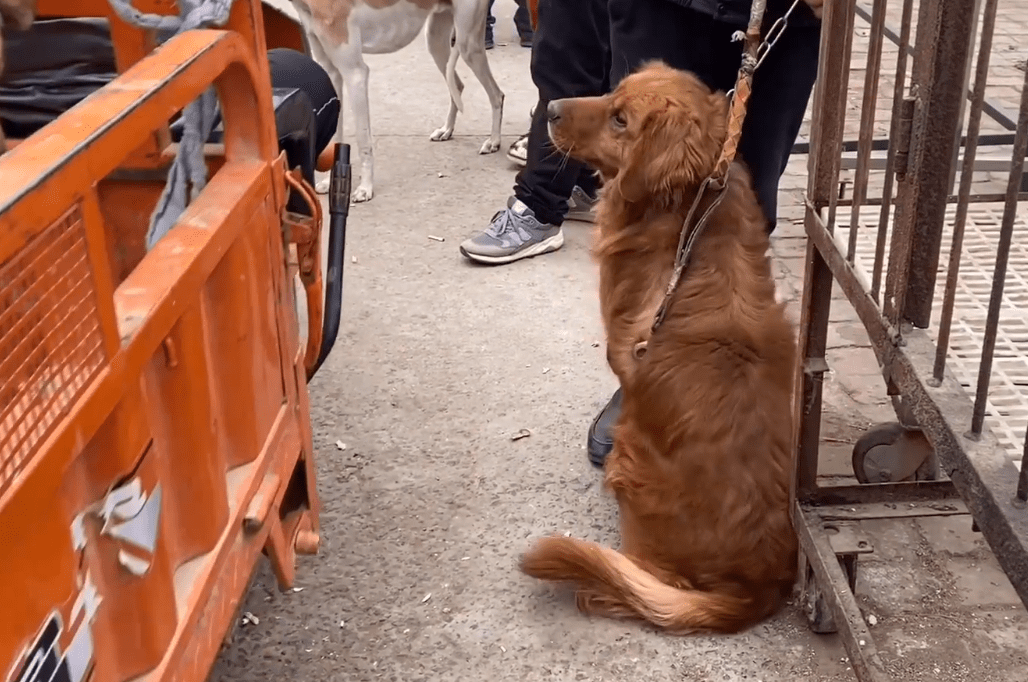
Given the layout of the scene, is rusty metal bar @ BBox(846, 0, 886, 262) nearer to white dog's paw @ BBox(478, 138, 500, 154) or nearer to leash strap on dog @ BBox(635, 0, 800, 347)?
leash strap on dog @ BBox(635, 0, 800, 347)

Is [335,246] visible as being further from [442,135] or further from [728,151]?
[442,135]

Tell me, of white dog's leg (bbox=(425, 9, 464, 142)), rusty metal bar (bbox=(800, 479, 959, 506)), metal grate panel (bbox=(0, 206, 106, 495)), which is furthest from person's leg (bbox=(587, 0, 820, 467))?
white dog's leg (bbox=(425, 9, 464, 142))

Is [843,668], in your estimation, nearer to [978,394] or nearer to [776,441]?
[776,441]

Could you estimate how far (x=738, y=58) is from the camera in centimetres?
264

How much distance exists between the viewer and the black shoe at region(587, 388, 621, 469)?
9.05 feet

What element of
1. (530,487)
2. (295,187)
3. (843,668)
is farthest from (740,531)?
(295,187)

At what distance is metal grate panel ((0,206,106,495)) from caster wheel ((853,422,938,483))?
1938 millimetres

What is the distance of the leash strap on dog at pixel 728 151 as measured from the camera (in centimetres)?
213

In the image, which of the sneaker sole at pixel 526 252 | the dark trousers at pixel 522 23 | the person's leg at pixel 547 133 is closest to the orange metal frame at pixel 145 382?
the person's leg at pixel 547 133

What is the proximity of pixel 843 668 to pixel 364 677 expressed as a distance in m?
1.01

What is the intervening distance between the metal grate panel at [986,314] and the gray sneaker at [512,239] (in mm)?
1893

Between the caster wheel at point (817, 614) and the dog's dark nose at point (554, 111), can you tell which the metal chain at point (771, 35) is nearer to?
the dog's dark nose at point (554, 111)

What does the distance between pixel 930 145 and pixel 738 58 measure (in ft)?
4.15

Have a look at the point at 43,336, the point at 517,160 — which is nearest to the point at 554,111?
the point at 43,336
